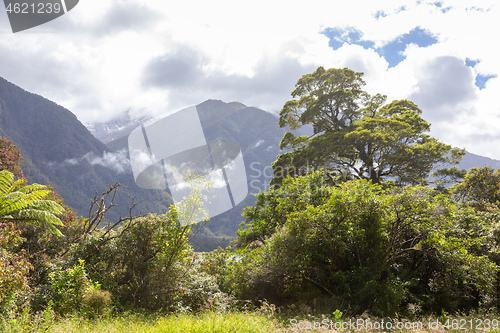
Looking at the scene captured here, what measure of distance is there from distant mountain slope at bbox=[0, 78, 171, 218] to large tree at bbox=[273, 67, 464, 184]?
452ft

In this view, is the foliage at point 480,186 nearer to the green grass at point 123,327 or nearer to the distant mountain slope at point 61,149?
the green grass at point 123,327

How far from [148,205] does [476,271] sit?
167955 mm

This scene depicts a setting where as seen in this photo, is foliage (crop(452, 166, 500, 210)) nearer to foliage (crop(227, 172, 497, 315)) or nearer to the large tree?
the large tree

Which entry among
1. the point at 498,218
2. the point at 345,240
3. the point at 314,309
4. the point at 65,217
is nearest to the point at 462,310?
the point at 345,240

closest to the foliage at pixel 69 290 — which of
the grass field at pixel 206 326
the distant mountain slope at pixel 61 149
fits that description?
the grass field at pixel 206 326

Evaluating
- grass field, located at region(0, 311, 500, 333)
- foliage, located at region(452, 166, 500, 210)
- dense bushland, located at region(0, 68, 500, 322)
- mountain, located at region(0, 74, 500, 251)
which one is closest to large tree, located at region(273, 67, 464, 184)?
foliage, located at region(452, 166, 500, 210)

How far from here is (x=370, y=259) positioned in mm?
7824

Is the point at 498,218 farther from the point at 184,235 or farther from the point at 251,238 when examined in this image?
the point at 184,235

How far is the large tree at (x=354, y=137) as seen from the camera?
58.9 ft

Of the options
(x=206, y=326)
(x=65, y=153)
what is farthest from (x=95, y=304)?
(x=65, y=153)

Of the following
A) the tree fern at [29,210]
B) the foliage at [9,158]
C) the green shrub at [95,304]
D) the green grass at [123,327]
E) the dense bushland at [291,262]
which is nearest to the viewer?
the green grass at [123,327]

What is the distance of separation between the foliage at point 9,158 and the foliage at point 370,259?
1229 centimetres

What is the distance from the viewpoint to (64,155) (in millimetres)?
163375

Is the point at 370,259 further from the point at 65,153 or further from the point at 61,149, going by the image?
the point at 61,149
